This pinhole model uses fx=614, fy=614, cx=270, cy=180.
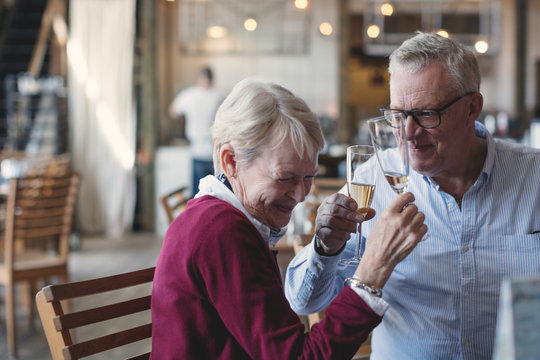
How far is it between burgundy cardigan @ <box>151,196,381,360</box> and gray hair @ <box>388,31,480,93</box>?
2.24ft

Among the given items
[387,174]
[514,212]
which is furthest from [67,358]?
[514,212]

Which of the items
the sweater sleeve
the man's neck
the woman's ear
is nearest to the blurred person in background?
the man's neck

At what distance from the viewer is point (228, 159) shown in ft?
4.34

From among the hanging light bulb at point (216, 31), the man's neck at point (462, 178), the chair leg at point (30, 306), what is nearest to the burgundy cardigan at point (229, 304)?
the man's neck at point (462, 178)

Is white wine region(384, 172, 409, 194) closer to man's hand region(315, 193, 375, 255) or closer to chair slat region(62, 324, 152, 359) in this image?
man's hand region(315, 193, 375, 255)

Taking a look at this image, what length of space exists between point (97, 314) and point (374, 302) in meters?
0.70

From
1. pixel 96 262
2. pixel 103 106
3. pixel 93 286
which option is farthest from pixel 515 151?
pixel 103 106

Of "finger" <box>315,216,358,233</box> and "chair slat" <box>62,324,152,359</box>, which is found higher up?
"finger" <box>315,216,358,233</box>

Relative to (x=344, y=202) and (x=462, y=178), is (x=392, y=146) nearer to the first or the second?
(x=344, y=202)

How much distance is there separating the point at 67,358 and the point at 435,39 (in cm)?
121

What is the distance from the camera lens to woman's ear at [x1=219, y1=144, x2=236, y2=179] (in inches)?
51.8

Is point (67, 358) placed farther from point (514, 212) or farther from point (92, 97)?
point (92, 97)

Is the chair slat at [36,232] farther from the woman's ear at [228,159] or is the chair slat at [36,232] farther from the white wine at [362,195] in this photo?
the white wine at [362,195]

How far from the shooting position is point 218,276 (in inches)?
46.0
